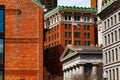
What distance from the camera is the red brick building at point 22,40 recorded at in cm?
3938

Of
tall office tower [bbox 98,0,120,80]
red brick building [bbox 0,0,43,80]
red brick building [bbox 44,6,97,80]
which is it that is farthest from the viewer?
red brick building [bbox 44,6,97,80]

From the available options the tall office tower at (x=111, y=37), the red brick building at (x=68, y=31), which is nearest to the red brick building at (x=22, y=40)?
the tall office tower at (x=111, y=37)

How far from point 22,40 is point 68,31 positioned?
12957cm

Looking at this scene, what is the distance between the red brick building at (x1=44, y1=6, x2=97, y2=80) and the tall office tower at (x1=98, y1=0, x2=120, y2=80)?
69172 millimetres

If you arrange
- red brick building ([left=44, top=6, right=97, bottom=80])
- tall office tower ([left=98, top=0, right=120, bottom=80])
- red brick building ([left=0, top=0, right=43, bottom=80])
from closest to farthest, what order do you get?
red brick building ([left=0, top=0, right=43, bottom=80]) → tall office tower ([left=98, top=0, right=120, bottom=80]) → red brick building ([left=44, top=6, right=97, bottom=80])

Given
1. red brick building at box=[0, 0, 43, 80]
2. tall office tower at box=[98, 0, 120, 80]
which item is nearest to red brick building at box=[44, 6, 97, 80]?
tall office tower at box=[98, 0, 120, 80]

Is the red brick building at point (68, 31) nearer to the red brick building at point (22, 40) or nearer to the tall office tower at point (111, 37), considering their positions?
the tall office tower at point (111, 37)

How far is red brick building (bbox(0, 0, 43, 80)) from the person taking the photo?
129 feet

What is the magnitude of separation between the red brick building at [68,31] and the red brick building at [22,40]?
4941 inches

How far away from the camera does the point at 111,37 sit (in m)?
92.3

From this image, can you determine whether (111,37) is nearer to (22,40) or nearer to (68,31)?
(22,40)

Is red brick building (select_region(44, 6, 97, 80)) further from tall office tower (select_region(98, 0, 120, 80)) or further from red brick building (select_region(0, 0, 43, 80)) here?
red brick building (select_region(0, 0, 43, 80))

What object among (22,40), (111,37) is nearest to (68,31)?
(111,37)

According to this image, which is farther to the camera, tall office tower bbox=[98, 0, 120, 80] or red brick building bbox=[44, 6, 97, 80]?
red brick building bbox=[44, 6, 97, 80]
